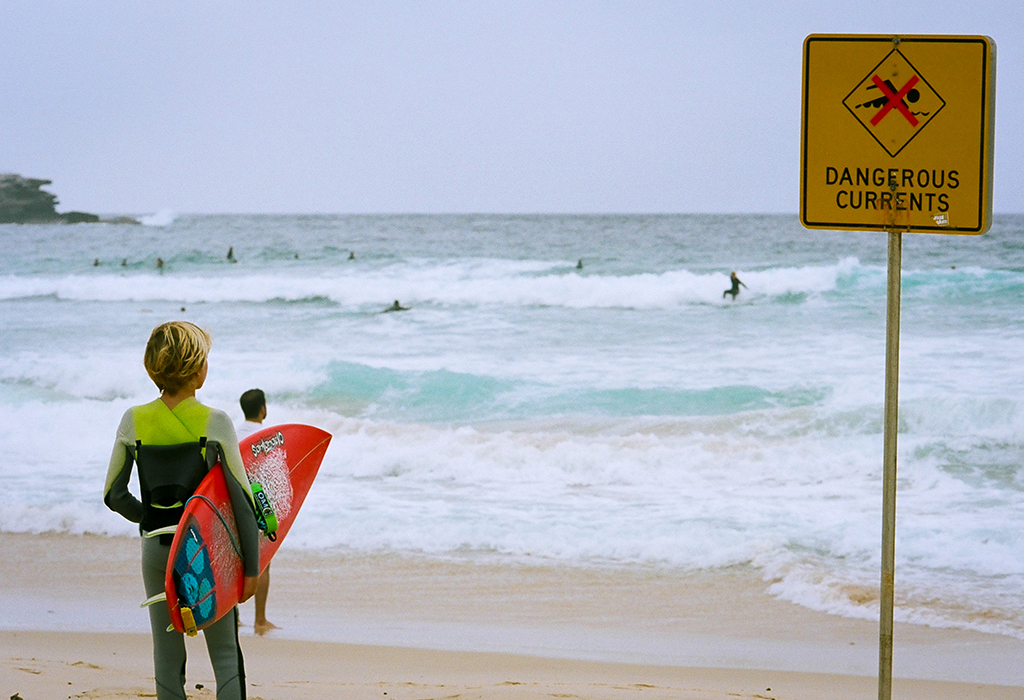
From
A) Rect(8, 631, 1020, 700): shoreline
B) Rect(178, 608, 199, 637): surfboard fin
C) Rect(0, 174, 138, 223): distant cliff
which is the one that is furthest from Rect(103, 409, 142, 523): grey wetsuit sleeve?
Rect(0, 174, 138, 223): distant cliff

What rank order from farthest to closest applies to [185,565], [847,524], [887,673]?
[847,524] < [887,673] < [185,565]

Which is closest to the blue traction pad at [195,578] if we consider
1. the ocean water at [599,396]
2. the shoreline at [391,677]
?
the shoreline at [391,677]

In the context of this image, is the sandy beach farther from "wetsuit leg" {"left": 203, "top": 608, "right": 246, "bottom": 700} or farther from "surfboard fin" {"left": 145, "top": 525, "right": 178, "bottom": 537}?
"surfboard fin" {"left": 145, "top": 525, "right": 178, "bottom": 537}

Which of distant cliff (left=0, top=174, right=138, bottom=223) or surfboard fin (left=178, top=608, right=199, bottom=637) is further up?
distant cliff (left=0, top=174, right=138, bottom=223)

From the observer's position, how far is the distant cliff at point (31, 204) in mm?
26234

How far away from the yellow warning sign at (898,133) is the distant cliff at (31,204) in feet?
87.0

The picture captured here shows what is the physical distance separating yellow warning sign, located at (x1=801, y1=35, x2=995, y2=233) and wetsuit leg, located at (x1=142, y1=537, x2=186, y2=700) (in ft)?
5.70

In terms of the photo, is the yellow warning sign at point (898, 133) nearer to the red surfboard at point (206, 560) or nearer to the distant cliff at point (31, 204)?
the red surfboard at point (206, 560)

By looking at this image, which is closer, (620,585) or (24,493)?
(620,585)

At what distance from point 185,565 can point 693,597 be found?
3.25 m

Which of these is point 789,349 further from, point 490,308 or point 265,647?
point 265,647

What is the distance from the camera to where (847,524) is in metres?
6.01

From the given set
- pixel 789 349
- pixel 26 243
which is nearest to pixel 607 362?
pixel 789 349

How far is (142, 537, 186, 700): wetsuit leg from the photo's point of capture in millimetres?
2277
